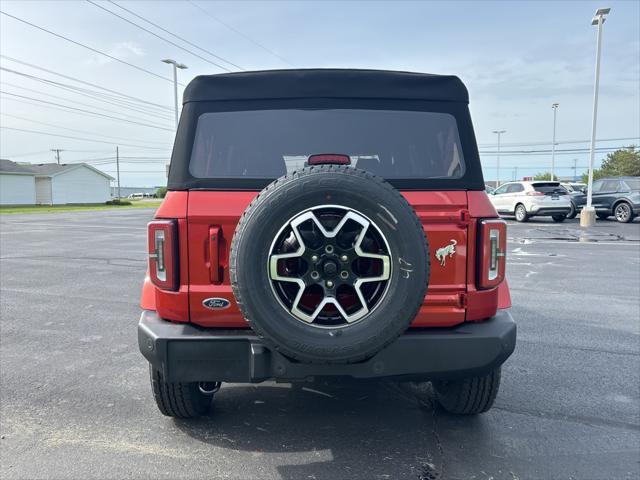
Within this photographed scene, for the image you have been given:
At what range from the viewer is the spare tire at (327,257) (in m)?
2.20

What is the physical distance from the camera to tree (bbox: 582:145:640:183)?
67875 mm

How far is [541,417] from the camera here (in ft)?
10.5

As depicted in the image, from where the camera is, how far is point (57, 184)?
57.1m

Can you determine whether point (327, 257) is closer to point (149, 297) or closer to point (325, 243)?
point (325, 243)

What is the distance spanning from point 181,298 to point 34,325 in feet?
12.2

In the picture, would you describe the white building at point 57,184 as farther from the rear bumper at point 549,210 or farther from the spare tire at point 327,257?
the spare tire at point 327,257

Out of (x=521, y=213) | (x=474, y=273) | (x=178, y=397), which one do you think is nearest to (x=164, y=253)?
(x=178, y=397)

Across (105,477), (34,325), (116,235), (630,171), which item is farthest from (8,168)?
(630,171)

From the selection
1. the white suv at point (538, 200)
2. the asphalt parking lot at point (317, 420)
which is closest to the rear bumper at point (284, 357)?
the asphalt parking lot at point (317, 420)

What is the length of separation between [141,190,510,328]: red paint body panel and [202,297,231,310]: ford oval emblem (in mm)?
18

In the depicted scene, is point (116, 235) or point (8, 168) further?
point (8, 168)

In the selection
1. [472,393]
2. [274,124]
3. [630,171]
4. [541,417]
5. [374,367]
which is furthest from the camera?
[630,171]

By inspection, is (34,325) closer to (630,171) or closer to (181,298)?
(181,298)

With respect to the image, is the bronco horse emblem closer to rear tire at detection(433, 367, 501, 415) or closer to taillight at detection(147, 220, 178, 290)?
rear tire at detection(433, 367, 501, 415)
